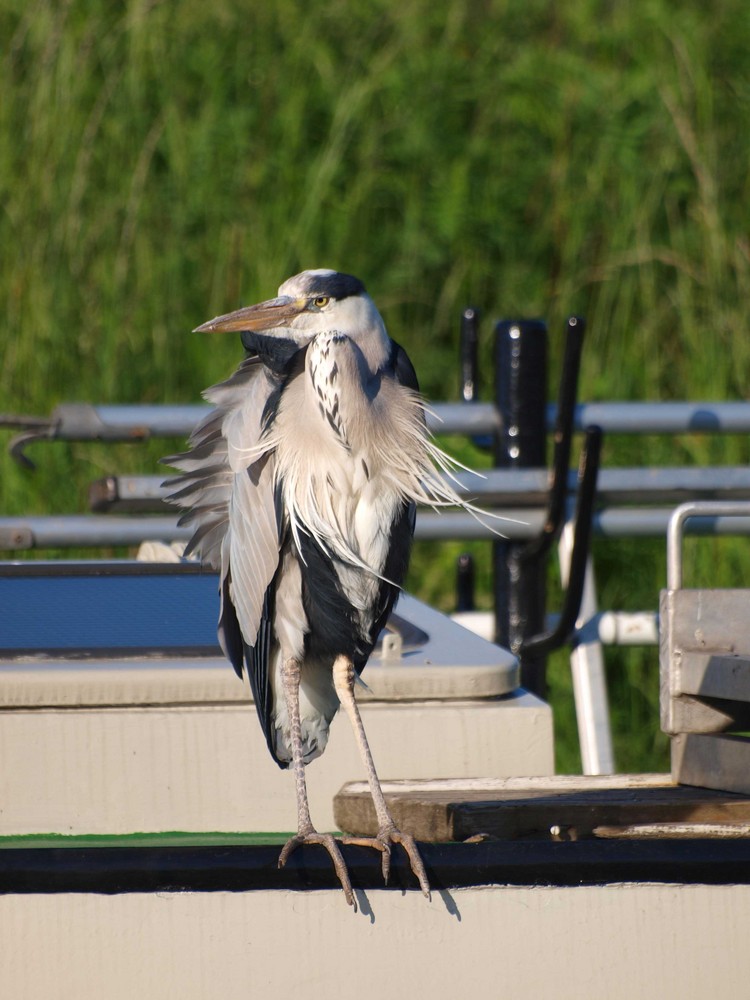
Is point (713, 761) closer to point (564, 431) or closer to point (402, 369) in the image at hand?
point (402, 369)

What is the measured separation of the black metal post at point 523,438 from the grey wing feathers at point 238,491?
1.12 metres

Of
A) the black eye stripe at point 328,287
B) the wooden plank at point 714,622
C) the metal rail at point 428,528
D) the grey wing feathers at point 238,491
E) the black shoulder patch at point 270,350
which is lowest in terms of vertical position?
the wooden plank at point 714,622

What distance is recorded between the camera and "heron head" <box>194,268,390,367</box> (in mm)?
1938

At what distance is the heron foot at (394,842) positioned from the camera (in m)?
1.59

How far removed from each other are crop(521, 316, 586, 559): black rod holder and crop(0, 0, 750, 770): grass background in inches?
45.3

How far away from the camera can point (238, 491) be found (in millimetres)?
1976

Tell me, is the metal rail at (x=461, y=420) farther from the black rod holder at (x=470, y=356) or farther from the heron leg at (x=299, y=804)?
the heron leg at (x=299, y=804)

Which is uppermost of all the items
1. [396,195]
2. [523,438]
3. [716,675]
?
[396,195]

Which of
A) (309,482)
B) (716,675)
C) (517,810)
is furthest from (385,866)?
(716,675)

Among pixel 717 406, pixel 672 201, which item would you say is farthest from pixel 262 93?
pixel 717 406

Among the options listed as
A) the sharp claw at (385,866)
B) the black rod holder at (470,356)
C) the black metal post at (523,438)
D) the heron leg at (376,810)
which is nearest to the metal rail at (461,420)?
the black metal post at (523,438)

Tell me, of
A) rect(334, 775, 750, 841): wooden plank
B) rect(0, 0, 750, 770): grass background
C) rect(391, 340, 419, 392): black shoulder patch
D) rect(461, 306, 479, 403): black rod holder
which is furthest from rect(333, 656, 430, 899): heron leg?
rect(0, 0, 750, 770): grass background

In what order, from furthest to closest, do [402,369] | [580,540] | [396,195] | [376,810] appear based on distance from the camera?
[396,195]
[580,540]
[402,369]
[376,810]

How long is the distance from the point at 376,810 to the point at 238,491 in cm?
49
